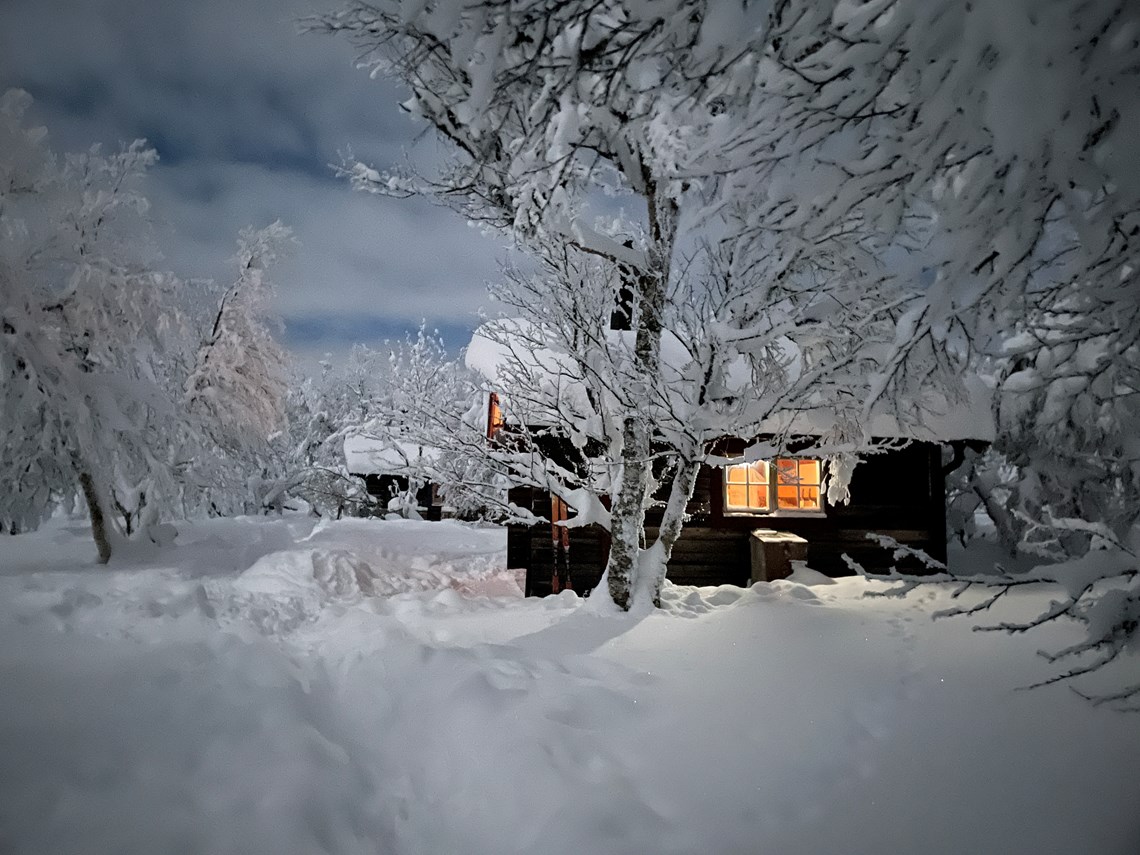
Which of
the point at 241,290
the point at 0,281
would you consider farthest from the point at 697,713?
the point at 241,290

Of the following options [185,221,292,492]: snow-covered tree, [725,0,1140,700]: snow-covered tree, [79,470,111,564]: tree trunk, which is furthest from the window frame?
[79,470,111,564]: tree trunk

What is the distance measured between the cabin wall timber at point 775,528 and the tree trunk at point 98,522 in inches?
305

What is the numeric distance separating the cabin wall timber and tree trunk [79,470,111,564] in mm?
7742

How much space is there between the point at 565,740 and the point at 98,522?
11544 millimetres

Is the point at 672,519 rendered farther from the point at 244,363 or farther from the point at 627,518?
the point at 244,363

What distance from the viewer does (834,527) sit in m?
11.3

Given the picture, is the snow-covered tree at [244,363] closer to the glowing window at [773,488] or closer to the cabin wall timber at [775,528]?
the cabin wall timber at [775,528]

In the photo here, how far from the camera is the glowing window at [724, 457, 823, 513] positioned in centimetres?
1132

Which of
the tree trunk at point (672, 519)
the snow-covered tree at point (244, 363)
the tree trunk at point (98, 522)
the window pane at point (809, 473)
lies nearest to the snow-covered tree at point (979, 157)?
the tree trunk at point (672, 519)

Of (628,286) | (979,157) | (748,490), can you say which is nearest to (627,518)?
(628,286)

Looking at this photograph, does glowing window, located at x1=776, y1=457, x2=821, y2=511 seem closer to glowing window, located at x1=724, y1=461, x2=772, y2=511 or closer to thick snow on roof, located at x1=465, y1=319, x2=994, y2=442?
glowing window, located at x1=724, y1=461, x2=772, y2=511

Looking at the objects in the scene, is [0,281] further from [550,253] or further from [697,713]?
A: [697,713]

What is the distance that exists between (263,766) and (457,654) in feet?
6.67

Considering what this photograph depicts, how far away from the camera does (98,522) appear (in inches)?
441
